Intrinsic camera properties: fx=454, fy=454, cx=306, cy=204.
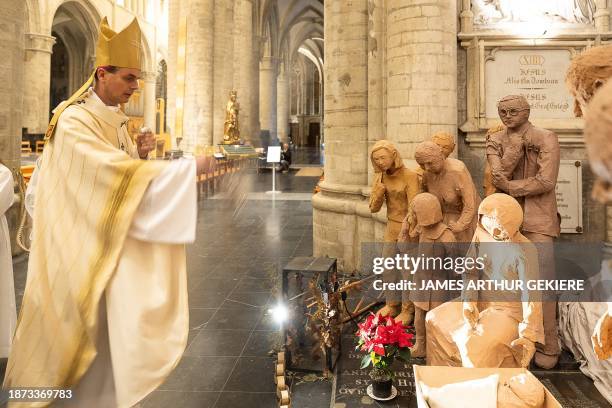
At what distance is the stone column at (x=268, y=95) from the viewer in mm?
26078

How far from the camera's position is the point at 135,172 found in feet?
5.84

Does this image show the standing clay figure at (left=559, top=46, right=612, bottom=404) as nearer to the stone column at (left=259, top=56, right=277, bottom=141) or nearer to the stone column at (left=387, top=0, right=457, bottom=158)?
the stone column at (left=387, top=0, right=457, bottom=158)

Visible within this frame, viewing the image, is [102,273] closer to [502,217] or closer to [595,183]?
[595,183]

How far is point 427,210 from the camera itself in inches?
119

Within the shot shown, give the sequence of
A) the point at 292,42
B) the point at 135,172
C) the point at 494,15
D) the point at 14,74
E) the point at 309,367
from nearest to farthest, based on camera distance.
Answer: the point at 135,172, the point at 309,367, the point at 494,15, the point at 14,74, the point at 292,42

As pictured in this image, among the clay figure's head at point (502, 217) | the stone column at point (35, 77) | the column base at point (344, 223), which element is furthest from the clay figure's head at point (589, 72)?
the stone column at point (35, 77)

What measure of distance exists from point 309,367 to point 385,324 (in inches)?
26.9

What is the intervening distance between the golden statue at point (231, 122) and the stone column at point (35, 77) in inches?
399

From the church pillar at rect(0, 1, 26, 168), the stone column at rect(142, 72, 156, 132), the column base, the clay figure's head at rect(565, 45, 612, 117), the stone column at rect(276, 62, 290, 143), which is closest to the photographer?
the clay figure's head at rect(565, 45, 612, 117)

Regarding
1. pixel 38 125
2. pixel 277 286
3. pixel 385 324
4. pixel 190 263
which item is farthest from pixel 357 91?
pixel 38 125

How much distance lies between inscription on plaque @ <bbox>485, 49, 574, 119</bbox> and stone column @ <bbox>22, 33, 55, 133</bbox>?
21611 mm

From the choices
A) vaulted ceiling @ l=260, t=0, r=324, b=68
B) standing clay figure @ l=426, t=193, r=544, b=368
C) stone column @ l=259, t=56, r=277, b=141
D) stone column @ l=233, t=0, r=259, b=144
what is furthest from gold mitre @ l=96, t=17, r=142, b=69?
stone column @ l=259, t=56, r=277, b=141

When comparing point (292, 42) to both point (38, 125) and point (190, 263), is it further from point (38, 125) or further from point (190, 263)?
point (190, 263)

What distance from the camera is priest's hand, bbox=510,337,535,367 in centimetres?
219
